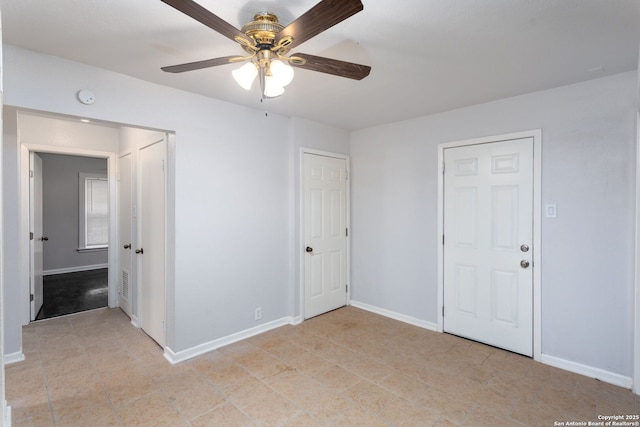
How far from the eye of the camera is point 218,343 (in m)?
3.12

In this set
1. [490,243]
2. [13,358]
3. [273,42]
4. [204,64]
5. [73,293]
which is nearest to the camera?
[273,42]

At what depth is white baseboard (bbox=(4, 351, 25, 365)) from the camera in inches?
108

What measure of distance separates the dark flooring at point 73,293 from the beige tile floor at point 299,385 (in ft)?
2.60

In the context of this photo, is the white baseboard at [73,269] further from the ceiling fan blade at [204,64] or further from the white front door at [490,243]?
the white front door at [490,243]

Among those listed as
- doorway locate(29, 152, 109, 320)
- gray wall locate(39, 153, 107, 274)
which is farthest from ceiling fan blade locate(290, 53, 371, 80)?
gray wall locate(39, 153, 107, 274)

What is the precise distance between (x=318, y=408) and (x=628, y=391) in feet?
7.60

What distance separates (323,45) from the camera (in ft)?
6.72

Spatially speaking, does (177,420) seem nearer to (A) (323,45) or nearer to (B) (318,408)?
(B) (318,408)

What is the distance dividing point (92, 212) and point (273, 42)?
22.2 ft

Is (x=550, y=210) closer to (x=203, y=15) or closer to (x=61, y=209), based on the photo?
(x=203, y=15)

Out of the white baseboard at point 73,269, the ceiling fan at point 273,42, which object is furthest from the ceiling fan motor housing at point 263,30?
the white baseboard at point 73,269

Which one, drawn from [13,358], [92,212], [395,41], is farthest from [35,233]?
[395,41]

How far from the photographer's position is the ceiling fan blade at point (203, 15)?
1.25m

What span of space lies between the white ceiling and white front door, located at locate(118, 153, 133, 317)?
5.80ft
